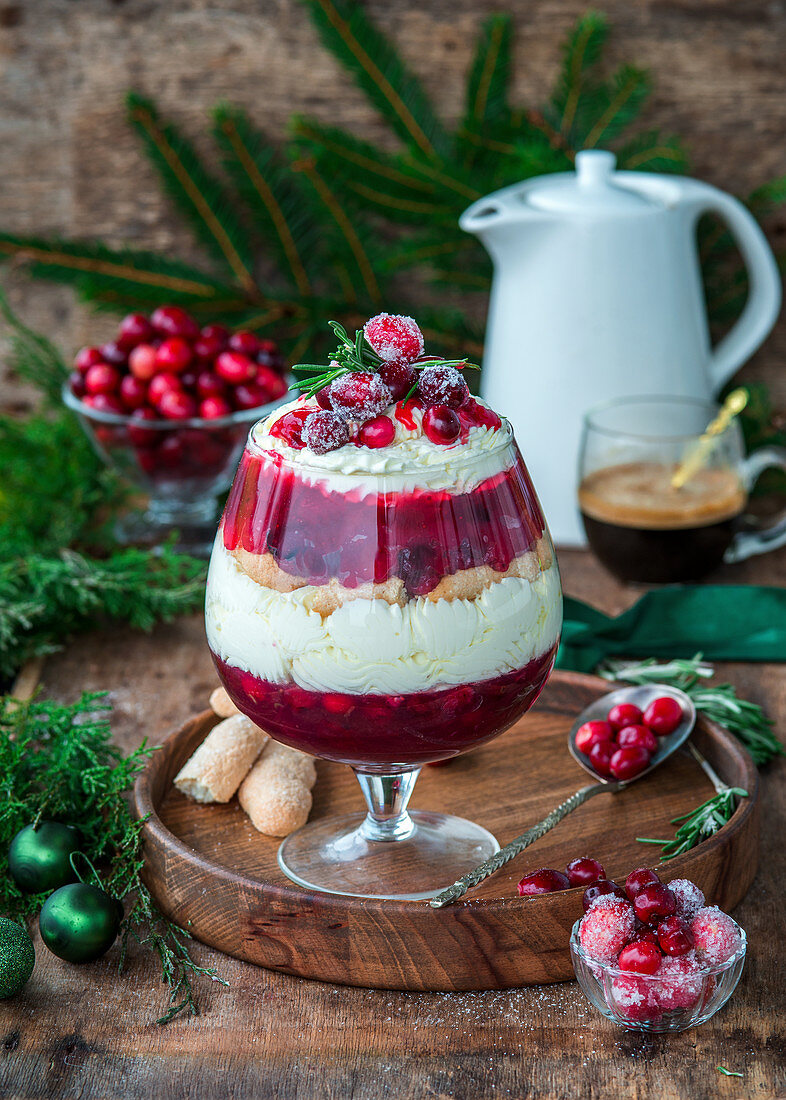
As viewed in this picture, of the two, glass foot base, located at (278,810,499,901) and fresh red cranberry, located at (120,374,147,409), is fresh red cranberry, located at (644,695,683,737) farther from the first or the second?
fresh red cranberry, located at (120,374,147,409)

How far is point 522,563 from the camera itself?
83 cm

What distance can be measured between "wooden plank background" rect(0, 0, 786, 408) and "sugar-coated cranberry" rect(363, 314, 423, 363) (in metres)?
1.27

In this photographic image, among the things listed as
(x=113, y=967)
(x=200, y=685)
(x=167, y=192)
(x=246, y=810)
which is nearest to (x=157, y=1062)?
(x=113, y=967)

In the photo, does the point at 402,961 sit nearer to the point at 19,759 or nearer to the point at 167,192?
the point at 19,759

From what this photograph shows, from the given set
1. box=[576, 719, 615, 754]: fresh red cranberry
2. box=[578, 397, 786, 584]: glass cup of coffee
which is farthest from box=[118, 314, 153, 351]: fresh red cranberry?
box=[576, 719, 615, 754]: fresh red cranberry

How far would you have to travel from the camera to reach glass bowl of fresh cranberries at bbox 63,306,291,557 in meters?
1.60

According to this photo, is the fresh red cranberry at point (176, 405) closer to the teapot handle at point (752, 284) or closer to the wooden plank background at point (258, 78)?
the wooden plank background at point (258, 78)

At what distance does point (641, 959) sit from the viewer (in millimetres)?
745

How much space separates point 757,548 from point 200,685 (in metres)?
0.81

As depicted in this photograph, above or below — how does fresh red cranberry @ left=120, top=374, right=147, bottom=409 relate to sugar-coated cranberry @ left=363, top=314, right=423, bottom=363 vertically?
below

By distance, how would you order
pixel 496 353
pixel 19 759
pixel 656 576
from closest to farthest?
1. pixel 19 759
2. pixel 656 576
3. pixel 496 353

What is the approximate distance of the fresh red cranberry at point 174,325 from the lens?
5.43 feet

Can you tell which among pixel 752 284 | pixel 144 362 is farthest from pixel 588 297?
pixel 144 362

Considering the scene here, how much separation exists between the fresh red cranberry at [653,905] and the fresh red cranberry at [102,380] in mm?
1127
